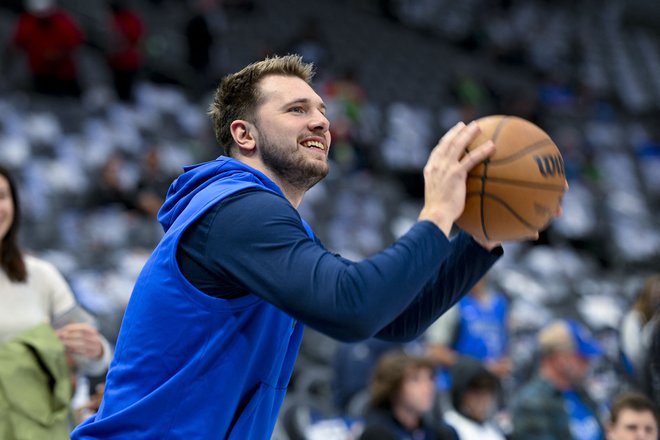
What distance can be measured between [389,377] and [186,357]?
3.17m

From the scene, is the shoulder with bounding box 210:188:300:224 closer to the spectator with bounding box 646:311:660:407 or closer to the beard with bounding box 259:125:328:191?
the beard with bounding box 259:125:328:191

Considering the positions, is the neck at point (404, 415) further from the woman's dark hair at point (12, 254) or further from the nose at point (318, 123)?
the nose at point (318, 123)

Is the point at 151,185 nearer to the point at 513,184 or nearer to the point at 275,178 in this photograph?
the point at 275,178

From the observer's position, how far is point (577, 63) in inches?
875

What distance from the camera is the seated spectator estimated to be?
6207mm

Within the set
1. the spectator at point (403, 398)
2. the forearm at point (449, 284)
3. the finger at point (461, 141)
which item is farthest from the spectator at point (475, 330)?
the finger at point (461, 141)

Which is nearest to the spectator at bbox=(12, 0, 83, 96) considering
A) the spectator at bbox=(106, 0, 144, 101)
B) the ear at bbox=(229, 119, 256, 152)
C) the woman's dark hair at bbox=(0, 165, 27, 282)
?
the spectator at bbox=(106, 0, 144, 101)

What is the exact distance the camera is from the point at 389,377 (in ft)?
18.8

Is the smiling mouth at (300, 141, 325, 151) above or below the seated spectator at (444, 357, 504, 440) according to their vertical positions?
above

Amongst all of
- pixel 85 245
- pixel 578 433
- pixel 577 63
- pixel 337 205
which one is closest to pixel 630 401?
pixel 578 433

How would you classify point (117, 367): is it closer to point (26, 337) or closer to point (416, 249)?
point (416, 249)

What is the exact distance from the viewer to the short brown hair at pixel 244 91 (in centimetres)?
300

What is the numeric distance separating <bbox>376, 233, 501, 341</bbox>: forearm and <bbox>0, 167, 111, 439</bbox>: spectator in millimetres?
1284

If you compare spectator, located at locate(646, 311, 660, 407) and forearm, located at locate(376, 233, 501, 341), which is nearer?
forearm, located at locate(376, 233, 501, 341)
